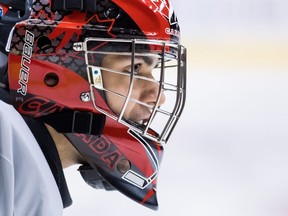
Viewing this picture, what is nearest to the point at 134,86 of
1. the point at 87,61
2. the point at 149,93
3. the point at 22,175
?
the point at 149,93

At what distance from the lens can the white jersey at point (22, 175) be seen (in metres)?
1.32

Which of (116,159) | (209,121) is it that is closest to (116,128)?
(116,159)

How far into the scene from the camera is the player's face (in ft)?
5.41

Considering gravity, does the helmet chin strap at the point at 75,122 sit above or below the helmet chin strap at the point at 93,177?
above

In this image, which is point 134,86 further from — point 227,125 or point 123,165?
point 227,125

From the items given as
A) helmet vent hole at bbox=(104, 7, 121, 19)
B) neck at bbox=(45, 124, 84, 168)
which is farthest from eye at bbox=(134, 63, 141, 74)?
neck at bbox=(45, 124, 84, 168)

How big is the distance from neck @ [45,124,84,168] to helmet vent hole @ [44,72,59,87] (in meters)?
0.10

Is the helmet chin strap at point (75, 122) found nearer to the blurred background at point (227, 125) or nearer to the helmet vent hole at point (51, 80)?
the helmet vent hole at point (51, 80)

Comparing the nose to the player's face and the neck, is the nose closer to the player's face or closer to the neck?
the player's face

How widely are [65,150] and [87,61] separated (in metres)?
0.25

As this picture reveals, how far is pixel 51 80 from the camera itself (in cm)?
162

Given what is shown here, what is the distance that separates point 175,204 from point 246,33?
5.84 ft

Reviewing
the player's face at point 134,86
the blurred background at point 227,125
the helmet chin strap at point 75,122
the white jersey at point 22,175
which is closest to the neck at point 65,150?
the helmet chin strap at point 75,122

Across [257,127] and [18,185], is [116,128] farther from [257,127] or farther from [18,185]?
[257,127]
